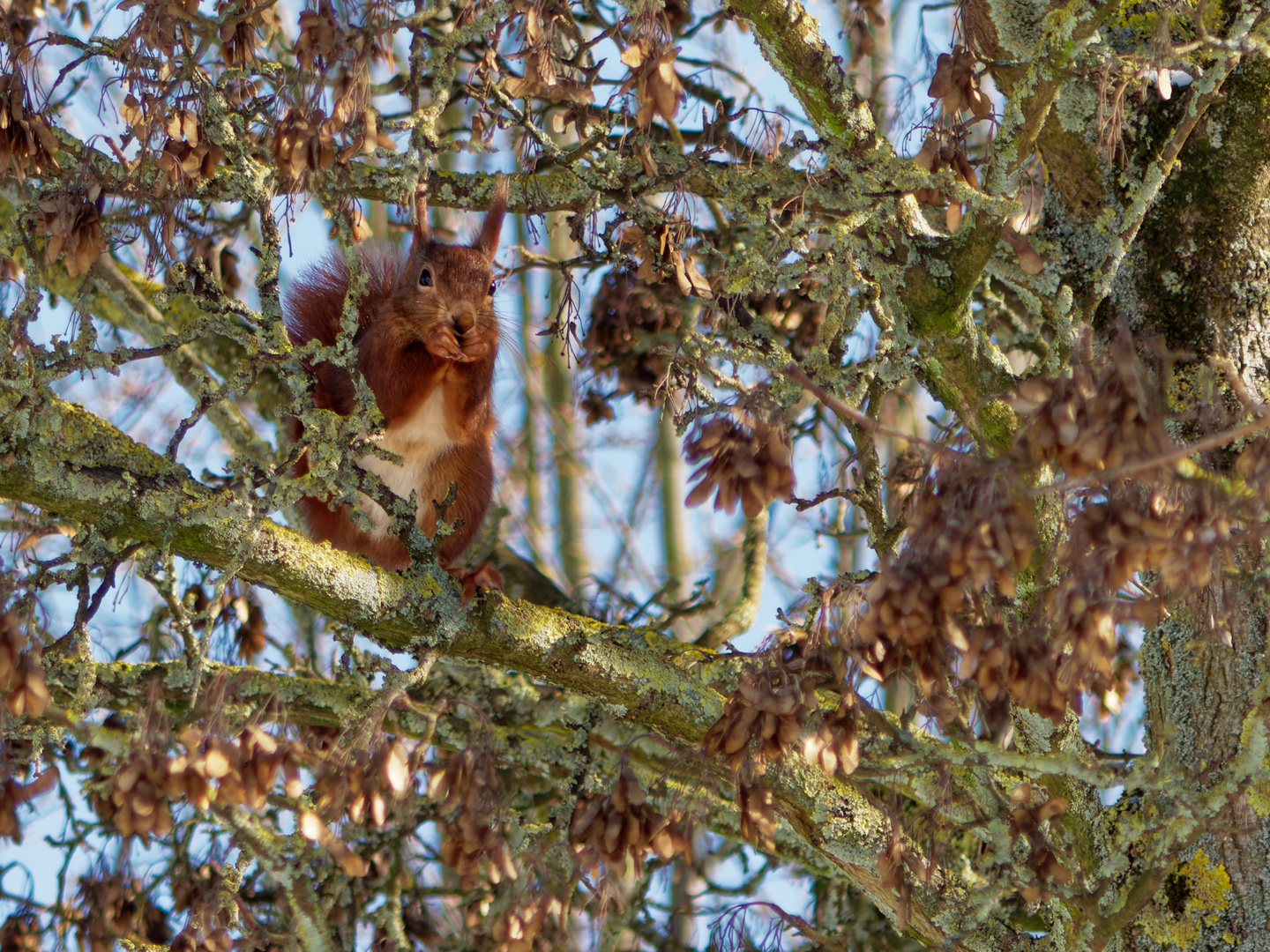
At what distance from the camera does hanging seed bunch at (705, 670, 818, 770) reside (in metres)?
1.38

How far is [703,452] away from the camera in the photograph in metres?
1.32

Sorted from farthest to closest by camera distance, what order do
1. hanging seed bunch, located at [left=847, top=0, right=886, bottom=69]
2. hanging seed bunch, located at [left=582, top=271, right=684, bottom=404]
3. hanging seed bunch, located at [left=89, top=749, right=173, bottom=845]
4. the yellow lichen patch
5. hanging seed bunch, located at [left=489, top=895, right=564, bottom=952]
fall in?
hanging seed bunch, located at [left=582, top=271, right=684, bottom=404] < hanging seed bunch, located at [left=847, top=0, right=886, bottom=69] < the yellow lichen patch < hanging seed bunch, located at [left=489, top=895, right=564, bottom=952] < hanging seed bunch, located at [left=89, top=749, right=173, bottom=845]

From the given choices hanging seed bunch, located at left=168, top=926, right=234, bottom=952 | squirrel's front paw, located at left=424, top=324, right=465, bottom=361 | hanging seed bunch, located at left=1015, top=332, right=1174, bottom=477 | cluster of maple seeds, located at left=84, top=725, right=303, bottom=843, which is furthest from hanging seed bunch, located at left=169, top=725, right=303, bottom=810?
squirrel's front paw, located at left=424, top=324, right=465, bottom=361

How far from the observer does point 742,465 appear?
1.28 m

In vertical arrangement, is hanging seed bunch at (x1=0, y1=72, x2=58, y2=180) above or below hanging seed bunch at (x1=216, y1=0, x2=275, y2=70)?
below

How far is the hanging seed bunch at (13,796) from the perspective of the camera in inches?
55.9

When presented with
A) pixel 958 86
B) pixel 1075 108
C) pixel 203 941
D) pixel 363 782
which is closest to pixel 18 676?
pixel 363 782

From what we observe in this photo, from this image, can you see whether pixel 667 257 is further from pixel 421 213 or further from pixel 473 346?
pixel 473 346

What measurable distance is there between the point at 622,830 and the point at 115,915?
3.44ft

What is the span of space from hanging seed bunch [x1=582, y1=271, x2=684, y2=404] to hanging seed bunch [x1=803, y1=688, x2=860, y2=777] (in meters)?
1.22

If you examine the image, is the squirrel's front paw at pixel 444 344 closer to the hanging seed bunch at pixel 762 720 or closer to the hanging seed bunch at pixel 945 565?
the hanging seed bunch at pixel 762 720

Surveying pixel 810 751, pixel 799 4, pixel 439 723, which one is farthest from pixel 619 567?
pixel 810 751

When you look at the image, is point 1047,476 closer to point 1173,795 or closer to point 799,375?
point 1173,795

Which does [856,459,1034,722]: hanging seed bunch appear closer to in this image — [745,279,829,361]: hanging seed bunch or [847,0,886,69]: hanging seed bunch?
[847,0,886,69]: hanging seed bunch
